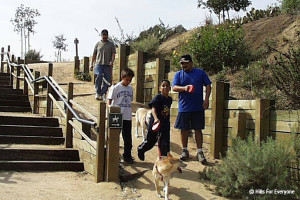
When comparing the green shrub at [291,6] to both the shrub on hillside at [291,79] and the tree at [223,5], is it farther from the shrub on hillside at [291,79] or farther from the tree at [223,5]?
the shrub on hillside at [291,79]

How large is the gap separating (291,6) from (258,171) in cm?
1379

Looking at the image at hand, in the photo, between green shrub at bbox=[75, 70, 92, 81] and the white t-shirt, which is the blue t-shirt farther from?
green shrub at bbox=[75, 70, 92, 81]

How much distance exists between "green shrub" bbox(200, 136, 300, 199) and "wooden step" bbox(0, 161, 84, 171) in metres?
2.60

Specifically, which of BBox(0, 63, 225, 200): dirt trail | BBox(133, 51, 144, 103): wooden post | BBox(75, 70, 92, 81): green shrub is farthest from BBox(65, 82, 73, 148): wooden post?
BBox(75, 70, 92, 81): green shrub

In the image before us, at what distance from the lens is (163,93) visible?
210 inches

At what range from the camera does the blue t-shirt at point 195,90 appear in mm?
5820

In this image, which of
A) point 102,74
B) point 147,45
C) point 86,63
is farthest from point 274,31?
point 102,74

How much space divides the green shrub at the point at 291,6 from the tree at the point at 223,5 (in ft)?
18.9

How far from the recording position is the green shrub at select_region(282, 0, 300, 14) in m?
14.7

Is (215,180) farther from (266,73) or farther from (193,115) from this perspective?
(266,73)

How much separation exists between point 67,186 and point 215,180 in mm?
2085

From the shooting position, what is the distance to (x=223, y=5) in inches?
874

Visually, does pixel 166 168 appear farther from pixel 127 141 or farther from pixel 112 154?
pixel 127 141

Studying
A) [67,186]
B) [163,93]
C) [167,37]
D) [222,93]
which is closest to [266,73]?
[222,93]
